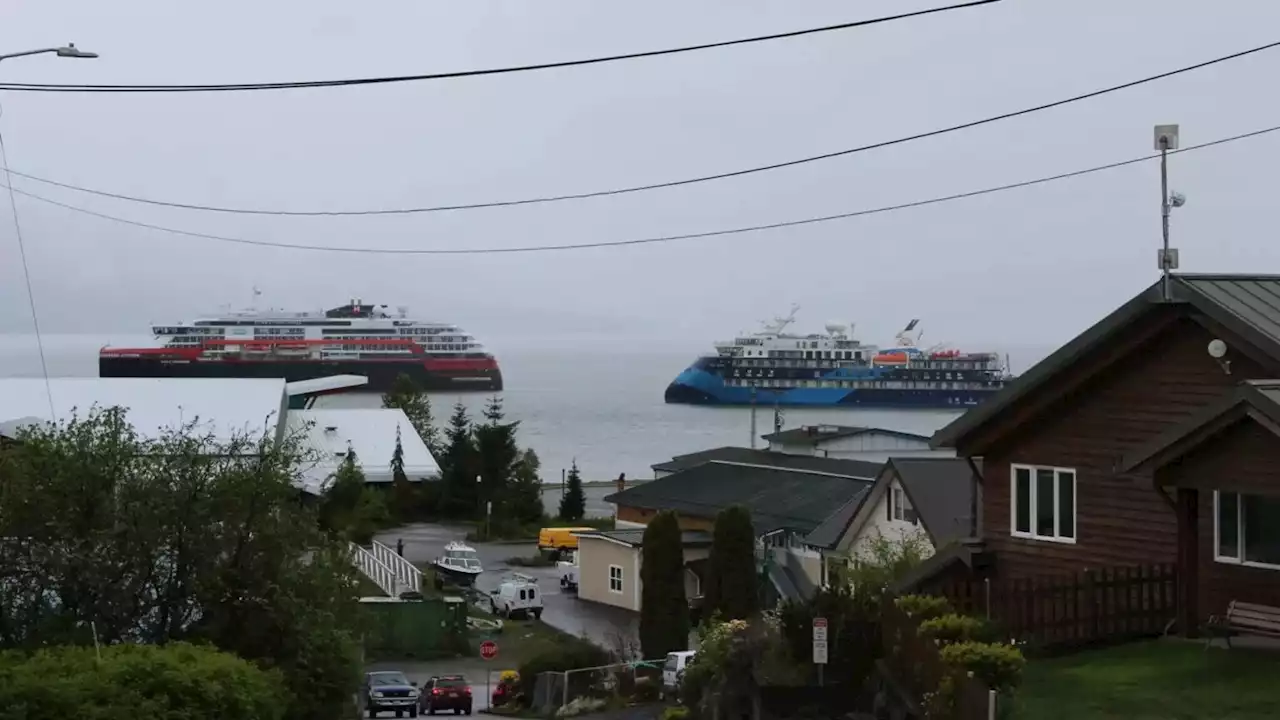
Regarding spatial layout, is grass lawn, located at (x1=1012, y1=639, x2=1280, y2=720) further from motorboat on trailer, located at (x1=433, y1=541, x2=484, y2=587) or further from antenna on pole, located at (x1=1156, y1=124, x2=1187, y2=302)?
motorboat on trailer, located at (x1=433, y1=541, x2=484, y2=587)

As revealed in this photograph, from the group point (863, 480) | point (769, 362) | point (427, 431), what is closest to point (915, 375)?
point (769, 362)

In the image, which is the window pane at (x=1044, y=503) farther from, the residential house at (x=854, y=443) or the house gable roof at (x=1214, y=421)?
the residential house at (x=854, y=443)

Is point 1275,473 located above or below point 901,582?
above

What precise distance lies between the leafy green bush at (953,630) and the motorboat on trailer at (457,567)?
25.8 meters

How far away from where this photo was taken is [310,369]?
13162 cm

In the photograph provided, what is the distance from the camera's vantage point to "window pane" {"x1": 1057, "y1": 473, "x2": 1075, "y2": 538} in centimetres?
1445

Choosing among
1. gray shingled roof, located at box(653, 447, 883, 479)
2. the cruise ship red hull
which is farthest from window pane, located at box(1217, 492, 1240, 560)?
the cruise ship red hull

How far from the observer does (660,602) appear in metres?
27.0

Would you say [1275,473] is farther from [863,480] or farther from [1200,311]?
[863,480]

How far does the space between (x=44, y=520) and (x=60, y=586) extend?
63 cm

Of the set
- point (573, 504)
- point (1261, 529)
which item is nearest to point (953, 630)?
point (1261, 529)

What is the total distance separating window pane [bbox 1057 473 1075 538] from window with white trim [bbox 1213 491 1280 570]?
66.6 inches

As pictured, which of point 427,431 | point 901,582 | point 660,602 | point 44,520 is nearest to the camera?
point 44,520

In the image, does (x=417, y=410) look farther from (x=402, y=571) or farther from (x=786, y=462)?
(x=402, y=571)
